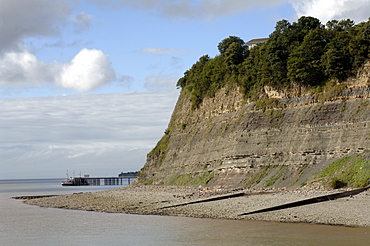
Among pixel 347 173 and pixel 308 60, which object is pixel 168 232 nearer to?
pixel 347 173

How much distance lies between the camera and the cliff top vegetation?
47.6m

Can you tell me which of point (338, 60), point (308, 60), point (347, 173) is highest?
point (308, 60)

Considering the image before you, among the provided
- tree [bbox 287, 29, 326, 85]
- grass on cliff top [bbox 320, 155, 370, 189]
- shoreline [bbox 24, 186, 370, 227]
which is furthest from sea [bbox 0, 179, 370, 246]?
tree [bbox 287, 29, 326, 85]

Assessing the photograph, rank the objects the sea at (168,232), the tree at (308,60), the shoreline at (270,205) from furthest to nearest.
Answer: the tree at (308,60), the shoreline at (270,205), the sea at (168,232)

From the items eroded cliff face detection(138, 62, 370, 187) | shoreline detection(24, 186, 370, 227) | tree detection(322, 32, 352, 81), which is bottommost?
shoreline detection(24, 186, 370, 227)

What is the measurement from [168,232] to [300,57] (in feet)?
93.8

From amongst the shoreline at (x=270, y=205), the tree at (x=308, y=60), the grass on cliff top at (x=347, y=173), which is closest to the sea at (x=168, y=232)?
the shoreline at (x=270, y=205)

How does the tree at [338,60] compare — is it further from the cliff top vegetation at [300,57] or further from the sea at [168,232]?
the sea at [168,232]

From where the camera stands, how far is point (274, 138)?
50.4m

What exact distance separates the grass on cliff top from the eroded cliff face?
118 centimetres

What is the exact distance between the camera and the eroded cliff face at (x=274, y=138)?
44250mm

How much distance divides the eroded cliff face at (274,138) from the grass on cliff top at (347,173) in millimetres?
1182

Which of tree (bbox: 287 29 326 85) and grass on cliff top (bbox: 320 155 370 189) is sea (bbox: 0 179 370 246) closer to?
grass on cliff top (bbox: 320 155 370 189)

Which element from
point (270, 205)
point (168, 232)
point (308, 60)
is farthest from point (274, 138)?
point (168, 232)
